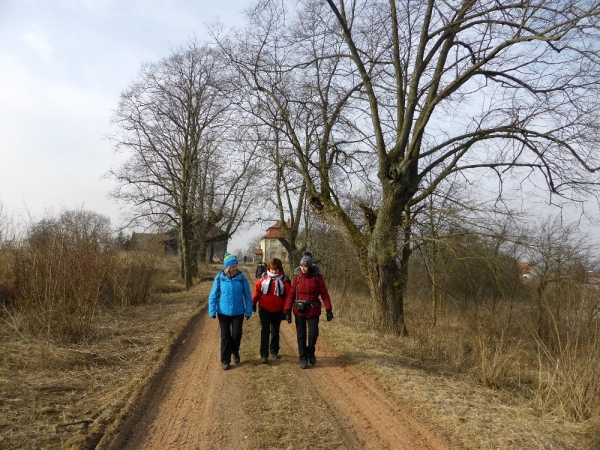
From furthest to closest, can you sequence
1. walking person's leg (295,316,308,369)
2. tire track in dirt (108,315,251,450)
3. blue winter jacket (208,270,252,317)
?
→ 1. blue winter jacket (208,270,252,317)
2. walking person's leg (295,316,308,369)
3. tire track in dirt (108,315,251,450)

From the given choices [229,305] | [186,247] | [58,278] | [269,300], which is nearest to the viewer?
[229,305]

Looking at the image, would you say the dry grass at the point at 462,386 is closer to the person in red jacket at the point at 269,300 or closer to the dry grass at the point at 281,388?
the dry grass at the point at 281,388

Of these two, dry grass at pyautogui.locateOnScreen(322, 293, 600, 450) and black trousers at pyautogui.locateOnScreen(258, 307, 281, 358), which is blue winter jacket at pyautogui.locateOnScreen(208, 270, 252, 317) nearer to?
black trousers at pyautogui.locateOnScreen(258, 307, 281, 358)

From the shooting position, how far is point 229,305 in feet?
22.5

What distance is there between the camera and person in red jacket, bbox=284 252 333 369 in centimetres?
677

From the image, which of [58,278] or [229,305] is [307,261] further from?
[58,278]

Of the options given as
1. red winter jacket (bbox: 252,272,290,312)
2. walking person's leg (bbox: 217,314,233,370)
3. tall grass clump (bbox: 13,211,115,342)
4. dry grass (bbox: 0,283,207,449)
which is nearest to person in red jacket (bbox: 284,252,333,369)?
red winter jacket (bbox: 252,272,290,312)

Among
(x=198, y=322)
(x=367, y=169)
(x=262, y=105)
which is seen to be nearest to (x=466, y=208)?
(x=367, y=169)

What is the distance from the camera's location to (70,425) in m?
4.45

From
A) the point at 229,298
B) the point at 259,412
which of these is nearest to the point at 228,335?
the point at 229,298

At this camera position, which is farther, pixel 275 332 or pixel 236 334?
pixel 275 332

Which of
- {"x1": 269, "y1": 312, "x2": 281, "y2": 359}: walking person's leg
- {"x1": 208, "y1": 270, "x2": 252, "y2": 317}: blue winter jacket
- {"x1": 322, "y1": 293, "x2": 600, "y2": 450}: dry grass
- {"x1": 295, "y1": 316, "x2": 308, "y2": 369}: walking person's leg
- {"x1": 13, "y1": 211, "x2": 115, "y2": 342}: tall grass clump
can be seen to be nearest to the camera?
{"x1": 322, "y1": 293, "x2": 600, "y2": 450}: dry grass

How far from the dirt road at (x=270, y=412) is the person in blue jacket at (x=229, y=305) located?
0.36 metres

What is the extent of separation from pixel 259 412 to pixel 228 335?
80.9 inches
